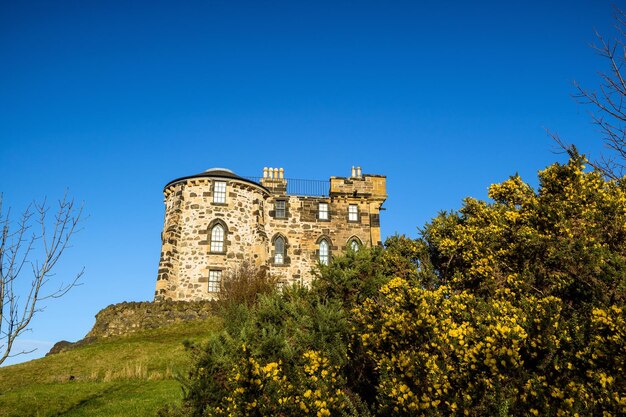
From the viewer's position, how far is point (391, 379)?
21.9 ft

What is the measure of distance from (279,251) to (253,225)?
3.27 meters

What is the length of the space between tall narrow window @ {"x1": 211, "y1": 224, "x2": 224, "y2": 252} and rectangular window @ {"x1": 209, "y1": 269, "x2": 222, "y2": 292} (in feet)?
4.79

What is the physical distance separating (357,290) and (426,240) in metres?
2.58

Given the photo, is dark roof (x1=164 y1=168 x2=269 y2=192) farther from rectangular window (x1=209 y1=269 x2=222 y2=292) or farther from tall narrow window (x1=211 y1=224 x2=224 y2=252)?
rectangular window (x1=209 y1=269 x2=222 y2=292)

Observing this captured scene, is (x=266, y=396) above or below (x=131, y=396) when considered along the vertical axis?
above

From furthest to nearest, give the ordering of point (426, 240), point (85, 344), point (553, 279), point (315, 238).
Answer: point (315, 238) → point (85, 344) → point (426, 240) → point (553, 279)

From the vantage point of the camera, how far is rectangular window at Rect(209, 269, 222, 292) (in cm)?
3011

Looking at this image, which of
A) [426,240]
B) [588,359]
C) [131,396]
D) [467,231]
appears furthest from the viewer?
[131,396]

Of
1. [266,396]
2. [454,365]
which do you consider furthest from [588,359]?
[266,396]

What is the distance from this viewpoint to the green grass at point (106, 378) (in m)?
12.7

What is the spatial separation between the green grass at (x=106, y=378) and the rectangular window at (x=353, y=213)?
46.9 feet

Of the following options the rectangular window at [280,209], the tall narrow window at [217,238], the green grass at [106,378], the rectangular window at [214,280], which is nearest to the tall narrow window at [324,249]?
the rectangular window at [280,209]

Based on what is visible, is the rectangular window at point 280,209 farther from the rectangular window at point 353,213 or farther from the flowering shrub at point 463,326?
the flowering shrub at point 463,326

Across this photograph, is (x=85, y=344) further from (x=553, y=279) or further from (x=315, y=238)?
(x=553, y=279)
